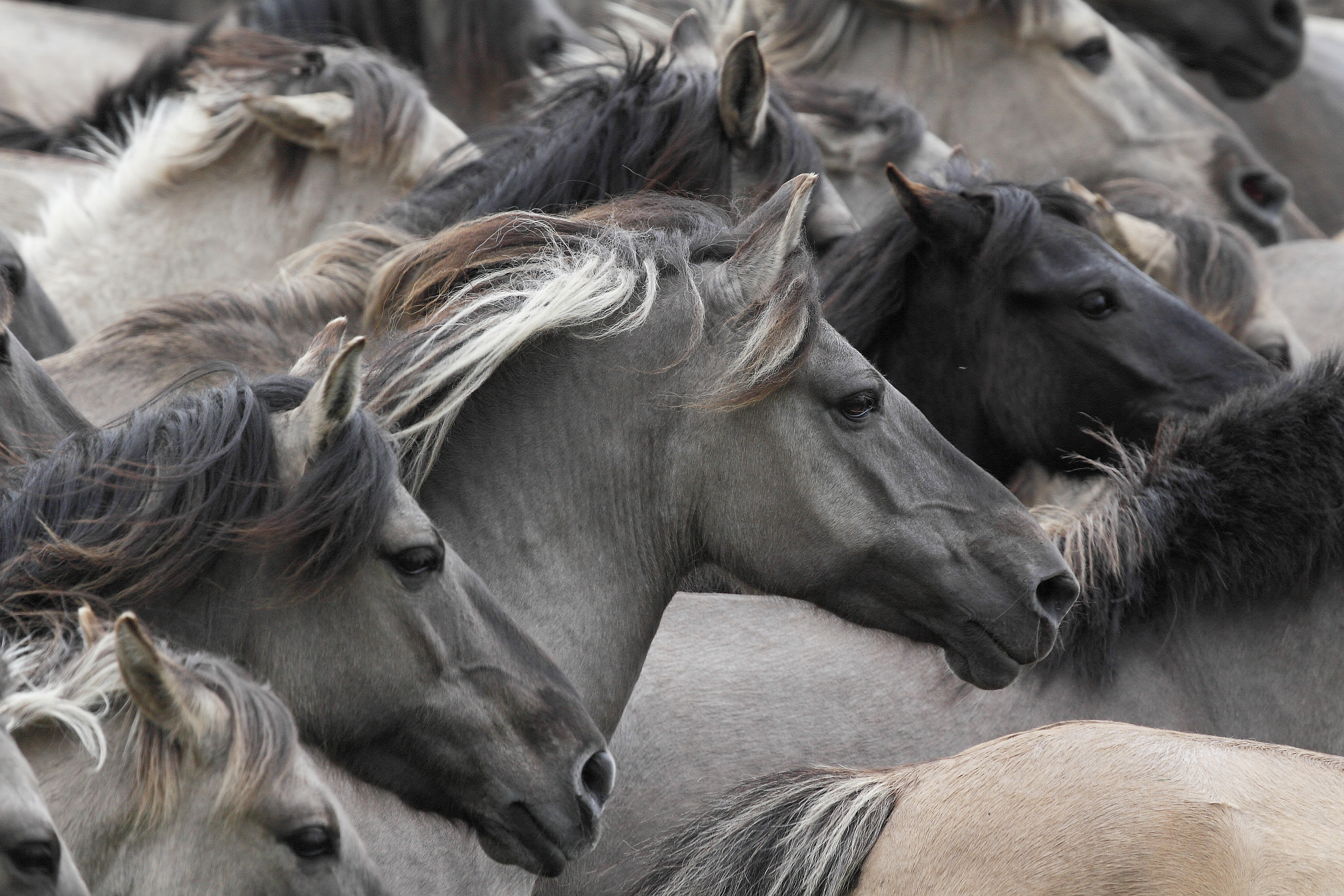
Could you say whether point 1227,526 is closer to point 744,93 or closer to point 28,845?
point 744,93

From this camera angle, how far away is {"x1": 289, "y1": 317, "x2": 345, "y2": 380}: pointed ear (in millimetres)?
2713

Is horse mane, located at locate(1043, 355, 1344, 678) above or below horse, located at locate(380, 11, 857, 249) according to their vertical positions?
below

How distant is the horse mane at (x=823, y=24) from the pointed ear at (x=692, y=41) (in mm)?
1297

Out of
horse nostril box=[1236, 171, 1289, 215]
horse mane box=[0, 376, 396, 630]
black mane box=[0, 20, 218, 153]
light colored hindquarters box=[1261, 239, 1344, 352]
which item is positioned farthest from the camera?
horse nostril box=[1236, 171, 1289, 215]

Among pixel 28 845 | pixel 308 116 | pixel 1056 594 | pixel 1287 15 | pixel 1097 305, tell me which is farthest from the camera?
pixel 1287 15

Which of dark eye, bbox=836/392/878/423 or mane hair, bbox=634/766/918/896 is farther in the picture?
dark eye, bbox=836/392/878/423

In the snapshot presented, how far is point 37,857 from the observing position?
1.80m

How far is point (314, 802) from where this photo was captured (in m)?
2.06

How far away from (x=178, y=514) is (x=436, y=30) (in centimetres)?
525

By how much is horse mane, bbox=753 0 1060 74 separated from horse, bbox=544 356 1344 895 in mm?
3107

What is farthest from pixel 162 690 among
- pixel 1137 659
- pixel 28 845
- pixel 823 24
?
pixel 823 24

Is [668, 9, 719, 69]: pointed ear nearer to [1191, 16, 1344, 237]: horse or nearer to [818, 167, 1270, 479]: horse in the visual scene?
[818, 167, 1270, 479]: horse

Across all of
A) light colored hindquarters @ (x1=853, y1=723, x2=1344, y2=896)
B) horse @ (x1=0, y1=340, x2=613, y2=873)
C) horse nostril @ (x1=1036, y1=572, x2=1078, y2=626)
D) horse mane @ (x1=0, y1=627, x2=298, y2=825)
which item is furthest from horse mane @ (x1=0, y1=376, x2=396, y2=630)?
horse nostril @ (x1=1036, y1=572, x2=1078, y2=626)

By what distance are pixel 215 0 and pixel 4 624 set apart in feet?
31.4
